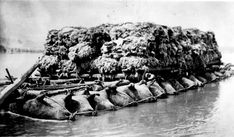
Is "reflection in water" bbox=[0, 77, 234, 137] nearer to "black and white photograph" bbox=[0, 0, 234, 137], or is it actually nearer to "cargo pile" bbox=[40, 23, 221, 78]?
"black and white photograph" bbox=[0, 0, 234, 137]

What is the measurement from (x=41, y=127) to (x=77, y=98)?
3478 mm

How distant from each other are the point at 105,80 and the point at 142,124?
972 centimetres

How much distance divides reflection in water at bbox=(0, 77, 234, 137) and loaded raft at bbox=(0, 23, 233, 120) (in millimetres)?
1552

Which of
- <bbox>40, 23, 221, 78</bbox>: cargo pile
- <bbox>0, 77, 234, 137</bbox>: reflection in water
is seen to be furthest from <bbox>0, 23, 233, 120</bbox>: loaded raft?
<bbox>0, 77, 234, 137</bbox>: reflection in water

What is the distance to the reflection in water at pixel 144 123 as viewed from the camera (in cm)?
1299

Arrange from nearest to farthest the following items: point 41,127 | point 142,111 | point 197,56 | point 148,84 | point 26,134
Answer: point 26,134 < point 41,127 < point 142,111 < point 148,84 < point 197,56

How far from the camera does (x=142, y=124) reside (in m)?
14.6

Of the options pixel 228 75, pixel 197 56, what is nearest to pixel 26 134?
pixel 197 56

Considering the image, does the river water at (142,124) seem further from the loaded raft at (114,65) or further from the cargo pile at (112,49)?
the cargo pile at (112,49)

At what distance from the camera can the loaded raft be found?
19000mm

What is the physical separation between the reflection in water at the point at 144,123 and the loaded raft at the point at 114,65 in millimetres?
1552

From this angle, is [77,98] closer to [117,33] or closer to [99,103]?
[99,103]

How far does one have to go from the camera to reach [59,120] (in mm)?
14422

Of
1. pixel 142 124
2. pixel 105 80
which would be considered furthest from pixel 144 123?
pixel 105 80
